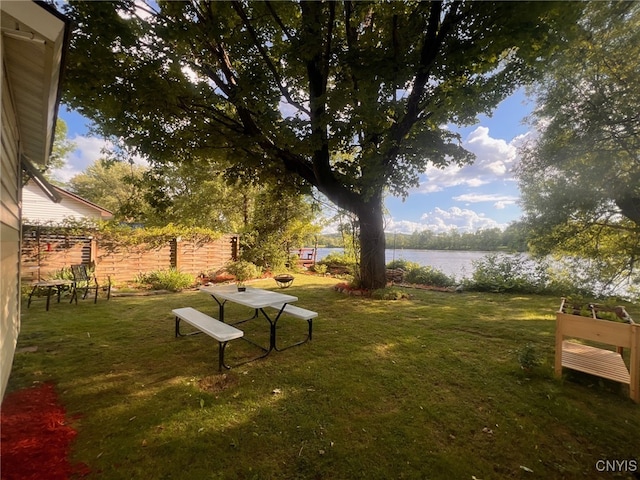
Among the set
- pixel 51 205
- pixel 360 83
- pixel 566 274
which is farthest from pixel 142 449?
pixel 51 205

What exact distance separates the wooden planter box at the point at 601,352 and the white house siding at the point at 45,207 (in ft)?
58.2

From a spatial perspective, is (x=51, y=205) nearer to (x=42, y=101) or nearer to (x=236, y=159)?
(x=236, y=159)

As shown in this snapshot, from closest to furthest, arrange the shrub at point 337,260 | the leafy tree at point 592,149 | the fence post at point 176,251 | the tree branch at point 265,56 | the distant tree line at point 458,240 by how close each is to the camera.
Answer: the tree branch at point 265,56 < the leafy tree at point 592,149 < the distant tree line at point 458,240 < the fence post at point 176,251 < the shrub at point 337,260

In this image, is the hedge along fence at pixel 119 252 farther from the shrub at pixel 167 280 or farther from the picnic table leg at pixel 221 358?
the picnic table leg at pixel 221 358

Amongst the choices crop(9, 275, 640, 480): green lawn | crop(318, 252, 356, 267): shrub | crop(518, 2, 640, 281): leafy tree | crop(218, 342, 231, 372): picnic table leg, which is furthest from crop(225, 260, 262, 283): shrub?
crop(518, 2, 640, 281): leafy tree

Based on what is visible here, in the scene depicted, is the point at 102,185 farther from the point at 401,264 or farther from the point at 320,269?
the point at 401,264

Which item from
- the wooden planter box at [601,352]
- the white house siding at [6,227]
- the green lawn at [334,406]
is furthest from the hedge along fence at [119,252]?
the wooden planter box at [601,352]

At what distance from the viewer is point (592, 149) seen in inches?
295

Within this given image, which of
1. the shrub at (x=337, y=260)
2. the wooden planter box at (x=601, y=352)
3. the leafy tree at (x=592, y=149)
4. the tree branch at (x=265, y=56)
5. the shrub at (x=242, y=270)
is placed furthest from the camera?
the shrub at (x=337, y=260)

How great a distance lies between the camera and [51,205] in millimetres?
14688

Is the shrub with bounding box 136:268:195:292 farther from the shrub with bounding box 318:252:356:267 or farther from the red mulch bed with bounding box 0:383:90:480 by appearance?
the shrub with bounding box 318:252:356:267

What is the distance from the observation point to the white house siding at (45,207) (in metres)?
14.0

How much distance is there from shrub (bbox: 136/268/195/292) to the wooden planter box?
9473 mm

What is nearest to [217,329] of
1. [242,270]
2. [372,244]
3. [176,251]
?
[372,244]
